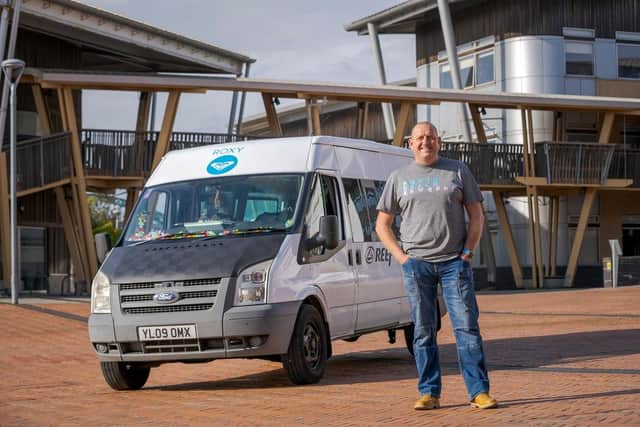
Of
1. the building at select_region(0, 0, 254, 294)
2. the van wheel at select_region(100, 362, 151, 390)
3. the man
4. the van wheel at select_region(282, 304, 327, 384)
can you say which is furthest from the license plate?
the building at select_region(0, 0, 254, 294)

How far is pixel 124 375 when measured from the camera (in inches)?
450

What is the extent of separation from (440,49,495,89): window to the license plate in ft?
115

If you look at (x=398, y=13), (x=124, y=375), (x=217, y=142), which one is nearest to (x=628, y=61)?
(x=398, y=13)

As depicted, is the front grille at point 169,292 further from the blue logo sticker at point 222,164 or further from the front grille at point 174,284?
the blue logo sticker at point 222,164

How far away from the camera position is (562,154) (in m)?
39.9

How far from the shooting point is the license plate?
10680 millimetres

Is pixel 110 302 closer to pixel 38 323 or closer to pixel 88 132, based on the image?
pixel 38 323

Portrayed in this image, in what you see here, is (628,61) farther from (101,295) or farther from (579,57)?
(101,295)

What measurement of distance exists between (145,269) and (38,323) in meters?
11.8

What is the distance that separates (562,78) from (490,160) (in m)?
6.04

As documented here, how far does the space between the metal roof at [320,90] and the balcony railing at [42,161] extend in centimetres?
160

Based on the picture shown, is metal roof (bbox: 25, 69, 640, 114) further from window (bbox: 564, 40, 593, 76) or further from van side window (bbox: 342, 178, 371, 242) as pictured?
van side window (bbox: 342, 178, 371, 242)

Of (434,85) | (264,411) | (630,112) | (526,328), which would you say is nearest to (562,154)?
(630,112)

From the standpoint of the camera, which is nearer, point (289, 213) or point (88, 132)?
point (289, 213)
